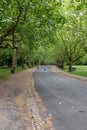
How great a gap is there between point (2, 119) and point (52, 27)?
874 cm

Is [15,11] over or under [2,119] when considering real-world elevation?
over

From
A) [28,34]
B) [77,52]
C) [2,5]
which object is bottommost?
[77,52]

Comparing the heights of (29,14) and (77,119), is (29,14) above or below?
above

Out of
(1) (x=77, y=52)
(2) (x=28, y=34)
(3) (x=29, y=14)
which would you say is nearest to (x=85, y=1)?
(3) (x=29, y=14)

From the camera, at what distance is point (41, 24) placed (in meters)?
16.5

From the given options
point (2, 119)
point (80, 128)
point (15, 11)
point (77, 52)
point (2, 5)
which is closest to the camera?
point (80, 128)

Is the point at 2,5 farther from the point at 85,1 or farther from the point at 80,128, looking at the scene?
the point at 80,128

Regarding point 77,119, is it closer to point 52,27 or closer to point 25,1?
point 25,1

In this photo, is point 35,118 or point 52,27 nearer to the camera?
point 35,118

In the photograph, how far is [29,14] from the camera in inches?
724

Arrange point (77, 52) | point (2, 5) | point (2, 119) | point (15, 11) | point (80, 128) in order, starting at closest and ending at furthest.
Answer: point (80, 128) < point (2, 119) < point (2, 5) < point (15, 11) < point (77, 52)

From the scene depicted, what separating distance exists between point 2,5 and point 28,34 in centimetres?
899

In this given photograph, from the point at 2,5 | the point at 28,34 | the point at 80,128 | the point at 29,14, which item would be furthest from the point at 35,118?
the point at 28,34

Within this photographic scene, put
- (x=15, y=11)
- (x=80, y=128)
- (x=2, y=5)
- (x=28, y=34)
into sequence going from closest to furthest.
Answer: (x=80, y=128) < (x=2, y=5) < (x=15, y=11) < (x=28, y=34)
